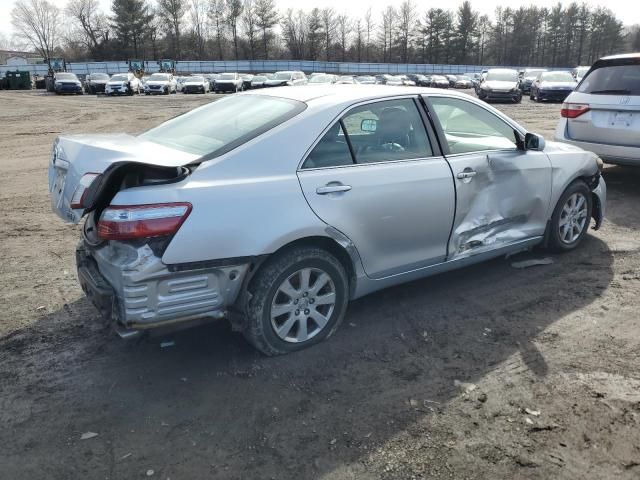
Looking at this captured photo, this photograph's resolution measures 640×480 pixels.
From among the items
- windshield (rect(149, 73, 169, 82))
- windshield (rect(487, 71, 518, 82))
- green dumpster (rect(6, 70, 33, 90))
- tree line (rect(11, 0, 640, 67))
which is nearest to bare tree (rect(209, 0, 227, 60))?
tree line (rect(11, 0, 640, 67))

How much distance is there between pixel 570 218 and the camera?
525 centimetres

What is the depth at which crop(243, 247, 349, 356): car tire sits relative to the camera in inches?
129

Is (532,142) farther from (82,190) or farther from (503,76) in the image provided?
(503,76)

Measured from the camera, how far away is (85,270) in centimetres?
336

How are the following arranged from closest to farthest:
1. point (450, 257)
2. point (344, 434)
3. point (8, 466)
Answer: point (8, 466)
point (344, 434)
point (450, 257)

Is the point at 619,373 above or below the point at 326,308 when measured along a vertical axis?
below

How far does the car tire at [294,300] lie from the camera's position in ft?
10.7

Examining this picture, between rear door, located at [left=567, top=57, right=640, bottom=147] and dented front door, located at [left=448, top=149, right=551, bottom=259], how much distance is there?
313 centimetres

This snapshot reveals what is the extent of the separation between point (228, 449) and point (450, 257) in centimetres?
228

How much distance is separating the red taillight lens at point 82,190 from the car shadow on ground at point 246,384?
3.47 ft

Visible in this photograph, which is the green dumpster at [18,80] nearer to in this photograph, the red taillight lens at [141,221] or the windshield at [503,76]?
the windshield at [503,76]

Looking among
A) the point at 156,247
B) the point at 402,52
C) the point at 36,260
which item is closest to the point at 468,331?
the point at 156,247

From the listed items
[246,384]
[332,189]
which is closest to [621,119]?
[332,189]

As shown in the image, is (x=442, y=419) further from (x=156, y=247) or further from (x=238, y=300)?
(x=156, y=247)
